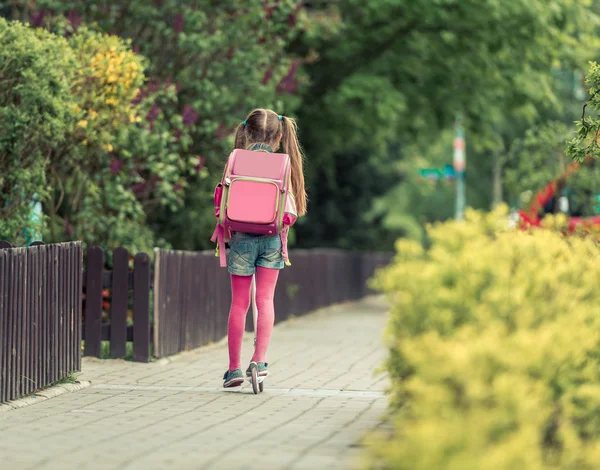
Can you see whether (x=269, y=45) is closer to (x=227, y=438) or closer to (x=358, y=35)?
(x=358, y=35)

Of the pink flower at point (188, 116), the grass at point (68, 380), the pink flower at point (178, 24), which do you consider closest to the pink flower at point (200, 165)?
the pink flower at point (188, 116)

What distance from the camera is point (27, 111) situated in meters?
10.3

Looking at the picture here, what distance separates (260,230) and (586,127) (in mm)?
2163

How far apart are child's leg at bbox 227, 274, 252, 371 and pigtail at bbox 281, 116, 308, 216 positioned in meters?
0.59

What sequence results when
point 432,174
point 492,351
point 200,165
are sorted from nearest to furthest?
point 492,351 → point 200,165 → point 432,174

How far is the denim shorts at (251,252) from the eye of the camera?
27.8 feet

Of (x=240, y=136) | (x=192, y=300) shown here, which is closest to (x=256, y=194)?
(x=240, y=136)

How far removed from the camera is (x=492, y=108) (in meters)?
22.2

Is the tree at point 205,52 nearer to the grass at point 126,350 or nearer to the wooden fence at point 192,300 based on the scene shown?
the wooden fence at point 192,300

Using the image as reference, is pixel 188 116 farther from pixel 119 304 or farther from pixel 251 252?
pixel 251 252

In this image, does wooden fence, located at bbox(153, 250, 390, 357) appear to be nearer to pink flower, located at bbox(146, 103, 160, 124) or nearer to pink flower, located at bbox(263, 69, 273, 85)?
pink flower, located at bbox(146, 103, 160, 124)

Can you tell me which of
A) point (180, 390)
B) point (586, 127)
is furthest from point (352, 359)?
point (586, 127)

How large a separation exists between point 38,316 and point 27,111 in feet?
8.18

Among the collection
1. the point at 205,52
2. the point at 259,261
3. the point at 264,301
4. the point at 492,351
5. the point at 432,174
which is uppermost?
the point at 205,52
